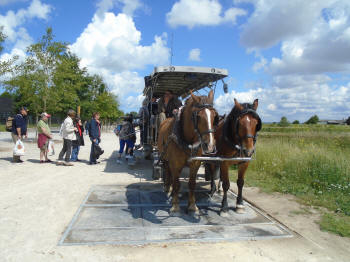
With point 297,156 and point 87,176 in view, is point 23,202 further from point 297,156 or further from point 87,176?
point 297,156

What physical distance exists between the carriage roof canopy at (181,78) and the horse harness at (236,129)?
2.27 metres

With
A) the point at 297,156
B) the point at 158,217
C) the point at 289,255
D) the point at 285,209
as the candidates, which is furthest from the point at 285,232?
the point at 297,156

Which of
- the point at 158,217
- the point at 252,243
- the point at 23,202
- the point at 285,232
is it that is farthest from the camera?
the point at 23,202

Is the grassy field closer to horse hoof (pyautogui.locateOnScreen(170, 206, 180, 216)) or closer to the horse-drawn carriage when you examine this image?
the horse-drawn carriage

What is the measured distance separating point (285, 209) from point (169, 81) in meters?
5.05

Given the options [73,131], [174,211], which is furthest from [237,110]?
[73,131]

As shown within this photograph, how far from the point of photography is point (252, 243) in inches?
133

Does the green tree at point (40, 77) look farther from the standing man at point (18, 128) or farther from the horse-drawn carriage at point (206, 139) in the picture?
the horse-drawn carriage at point (206, 139)

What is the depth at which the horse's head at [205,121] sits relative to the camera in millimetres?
3422

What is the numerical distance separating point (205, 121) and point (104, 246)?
228cm

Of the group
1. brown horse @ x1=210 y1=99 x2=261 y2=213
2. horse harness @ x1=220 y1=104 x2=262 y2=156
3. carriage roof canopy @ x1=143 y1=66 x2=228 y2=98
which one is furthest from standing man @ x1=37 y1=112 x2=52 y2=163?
horse harness @ x1=220 y1=104 x2=262 y2=156

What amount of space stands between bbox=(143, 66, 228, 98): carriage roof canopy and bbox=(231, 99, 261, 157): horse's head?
234 cm

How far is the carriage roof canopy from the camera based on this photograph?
20.1ft

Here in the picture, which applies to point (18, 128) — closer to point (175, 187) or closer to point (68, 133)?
point (68, 133)
